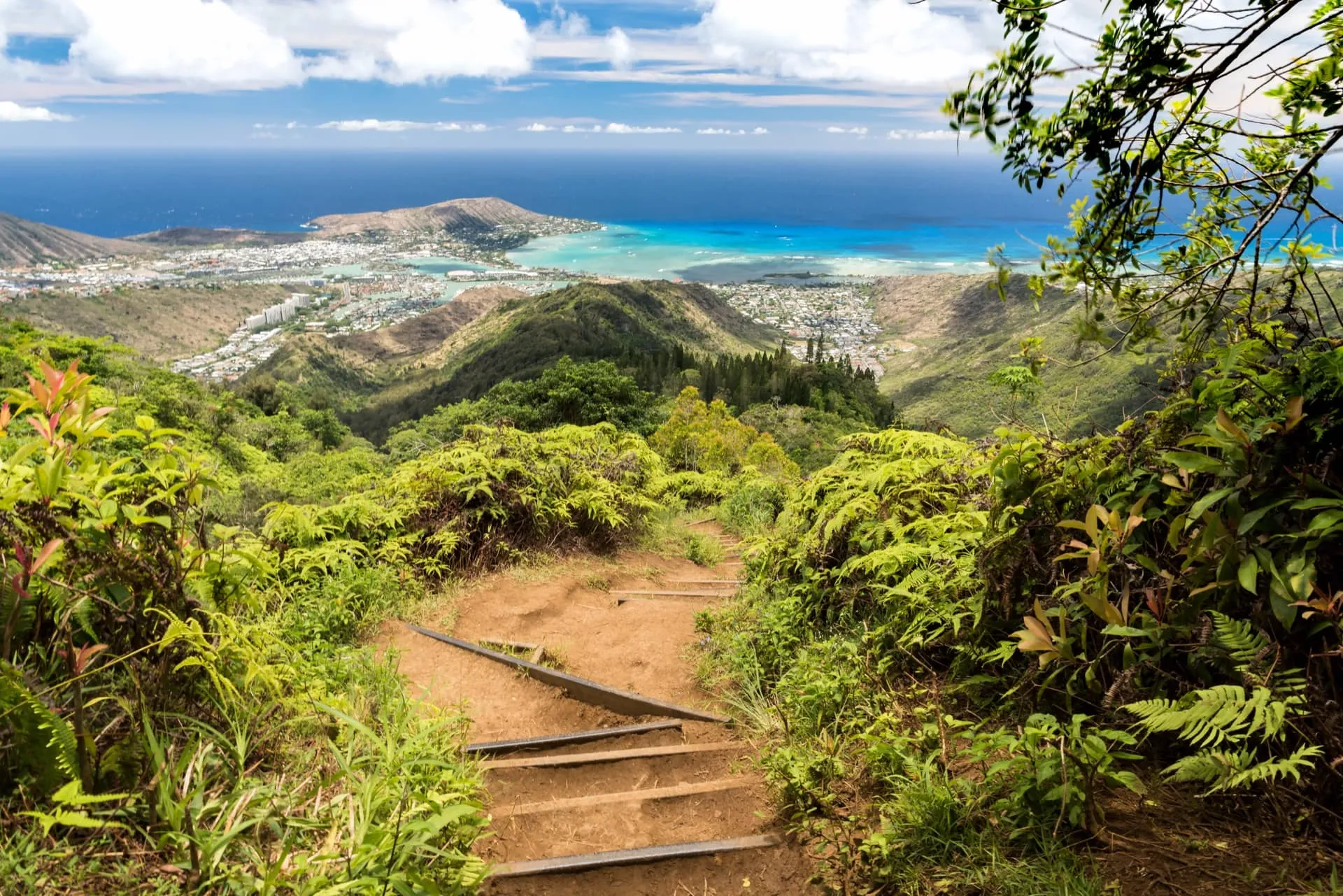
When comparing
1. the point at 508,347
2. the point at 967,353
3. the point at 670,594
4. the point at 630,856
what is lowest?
the point at 967,353

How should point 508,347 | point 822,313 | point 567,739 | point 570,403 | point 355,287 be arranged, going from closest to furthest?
point 567,739 < point 570,403 < point 508,347 < point 822,313 < point 355,287

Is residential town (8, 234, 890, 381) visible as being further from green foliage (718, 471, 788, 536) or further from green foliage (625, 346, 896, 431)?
green foliage (718, 471, 788, 536)

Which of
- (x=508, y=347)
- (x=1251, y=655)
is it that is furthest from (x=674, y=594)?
(x=508, y=347)

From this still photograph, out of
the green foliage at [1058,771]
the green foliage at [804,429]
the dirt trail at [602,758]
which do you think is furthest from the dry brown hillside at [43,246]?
the green foliage at [1058,771]

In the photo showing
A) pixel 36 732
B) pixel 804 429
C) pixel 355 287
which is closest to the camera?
pixel 36 732

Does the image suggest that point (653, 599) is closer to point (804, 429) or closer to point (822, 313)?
point (804, 429)

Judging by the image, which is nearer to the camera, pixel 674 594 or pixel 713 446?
pixel 674 594

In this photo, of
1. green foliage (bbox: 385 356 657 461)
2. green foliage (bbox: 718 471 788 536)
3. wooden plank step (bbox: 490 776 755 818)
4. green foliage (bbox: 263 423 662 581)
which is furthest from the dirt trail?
green foliage (bbox: 385 356 657 461)

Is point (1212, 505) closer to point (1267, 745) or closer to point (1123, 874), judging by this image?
point (1267, 745)

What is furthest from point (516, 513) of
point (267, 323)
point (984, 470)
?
point (267, 323)
